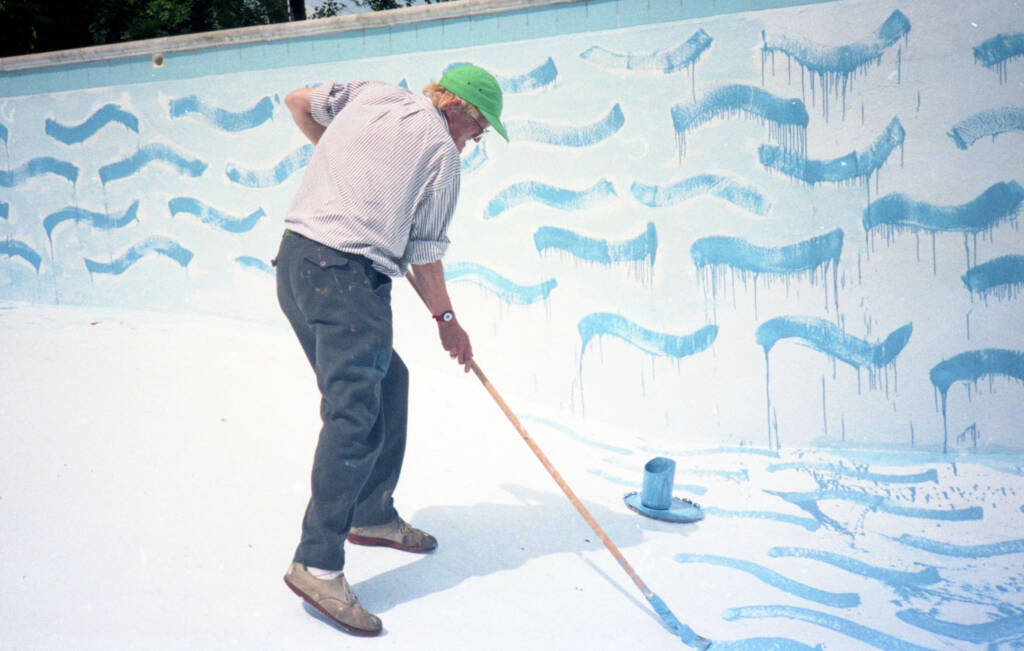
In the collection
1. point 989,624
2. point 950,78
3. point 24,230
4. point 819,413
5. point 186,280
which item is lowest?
point 989,624

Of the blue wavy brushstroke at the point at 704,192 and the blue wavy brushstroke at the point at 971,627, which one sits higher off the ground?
the blue wavy brushstroke at the point at 704,192

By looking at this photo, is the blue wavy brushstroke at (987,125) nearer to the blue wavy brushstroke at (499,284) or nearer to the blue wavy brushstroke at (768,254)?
the blue wavy brushstroke at (768,254)

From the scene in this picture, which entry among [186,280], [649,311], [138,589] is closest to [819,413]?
[649,311]

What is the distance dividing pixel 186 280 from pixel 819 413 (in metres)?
3.94

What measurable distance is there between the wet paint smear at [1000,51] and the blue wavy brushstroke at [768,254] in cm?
97

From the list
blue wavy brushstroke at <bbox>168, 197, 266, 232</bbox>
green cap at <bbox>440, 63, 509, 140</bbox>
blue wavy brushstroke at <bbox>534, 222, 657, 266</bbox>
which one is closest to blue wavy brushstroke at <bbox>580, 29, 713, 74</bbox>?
blue wavy brushstroke at <bbox>534, 222, 657, 266</bbox>

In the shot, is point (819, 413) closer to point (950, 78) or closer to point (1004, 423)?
point (1004, 423)

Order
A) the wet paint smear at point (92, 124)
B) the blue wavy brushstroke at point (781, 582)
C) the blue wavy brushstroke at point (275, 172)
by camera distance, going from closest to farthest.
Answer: the blue wavy brushstroke at point (781, 582) < the blue wavy brushstroke at point (275, 172) < the wet paint smear at point (92, 124)

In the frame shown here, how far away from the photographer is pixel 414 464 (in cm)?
365

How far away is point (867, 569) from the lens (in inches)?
117

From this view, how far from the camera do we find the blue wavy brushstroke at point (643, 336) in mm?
4207

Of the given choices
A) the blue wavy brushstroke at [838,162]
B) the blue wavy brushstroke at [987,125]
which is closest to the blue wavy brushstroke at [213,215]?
the blue wavy brushstroke at [838,162]

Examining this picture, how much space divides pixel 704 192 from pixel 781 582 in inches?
80.4

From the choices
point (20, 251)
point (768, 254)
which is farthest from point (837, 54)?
point (20, 251)
